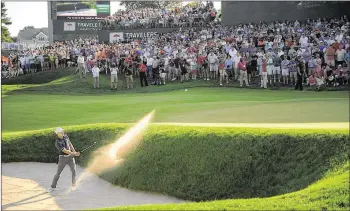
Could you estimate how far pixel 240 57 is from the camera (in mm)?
14539

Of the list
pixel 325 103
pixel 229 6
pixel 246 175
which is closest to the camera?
pixel 246 175

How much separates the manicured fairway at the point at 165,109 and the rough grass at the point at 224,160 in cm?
33

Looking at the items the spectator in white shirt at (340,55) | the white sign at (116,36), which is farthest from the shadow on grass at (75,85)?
the white sign at (116,36)

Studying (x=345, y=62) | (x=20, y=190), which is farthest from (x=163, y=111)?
(x=345, y=62)

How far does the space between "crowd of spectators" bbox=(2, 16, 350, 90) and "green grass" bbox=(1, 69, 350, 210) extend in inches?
36.9

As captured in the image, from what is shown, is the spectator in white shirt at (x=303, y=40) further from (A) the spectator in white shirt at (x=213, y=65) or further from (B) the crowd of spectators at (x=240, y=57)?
(A) the spectator in white shirt at (x=213, y=65)

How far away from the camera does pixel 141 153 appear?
904cm

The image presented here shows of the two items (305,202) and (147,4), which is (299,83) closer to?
(305,202)

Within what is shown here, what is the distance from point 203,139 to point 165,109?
1.19m

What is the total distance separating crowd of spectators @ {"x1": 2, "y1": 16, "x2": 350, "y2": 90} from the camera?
1230 cm

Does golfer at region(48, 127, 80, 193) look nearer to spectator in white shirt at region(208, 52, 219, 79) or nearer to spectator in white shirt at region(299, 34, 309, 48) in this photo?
spectator in white shirt at region(208, 52, 219, 79)

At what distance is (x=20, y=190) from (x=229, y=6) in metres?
9.67

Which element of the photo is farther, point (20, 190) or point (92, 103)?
point (92, 103)

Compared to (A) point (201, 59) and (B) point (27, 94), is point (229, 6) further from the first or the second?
(B) point (27, 94)
